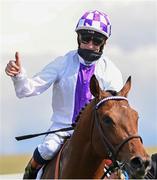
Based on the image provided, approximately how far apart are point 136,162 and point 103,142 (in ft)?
1.44

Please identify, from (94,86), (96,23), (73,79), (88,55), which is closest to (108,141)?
(94,86)

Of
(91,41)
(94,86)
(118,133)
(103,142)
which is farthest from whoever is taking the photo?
(91,41)

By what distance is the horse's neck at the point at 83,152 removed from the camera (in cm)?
455

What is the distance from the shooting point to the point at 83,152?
4.59 m

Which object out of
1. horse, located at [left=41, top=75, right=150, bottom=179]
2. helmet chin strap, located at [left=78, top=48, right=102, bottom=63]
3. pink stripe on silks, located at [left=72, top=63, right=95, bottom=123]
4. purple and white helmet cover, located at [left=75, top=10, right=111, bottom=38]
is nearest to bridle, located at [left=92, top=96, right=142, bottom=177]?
horse, located at [left=41, top=75, right=150, bottom=179]

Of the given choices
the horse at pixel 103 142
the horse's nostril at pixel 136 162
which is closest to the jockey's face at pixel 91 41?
the horse at pixel 103 142

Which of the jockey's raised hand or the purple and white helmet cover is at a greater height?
the purple and white helmet cover

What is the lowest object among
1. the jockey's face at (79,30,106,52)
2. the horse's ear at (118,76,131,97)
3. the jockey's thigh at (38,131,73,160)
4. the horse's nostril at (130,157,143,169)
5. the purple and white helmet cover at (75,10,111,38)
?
the jockey's thigh at (38,131,73,160)

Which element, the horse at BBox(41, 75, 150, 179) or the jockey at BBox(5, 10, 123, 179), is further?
the jockey at BBox(5, 10, 123, 179)

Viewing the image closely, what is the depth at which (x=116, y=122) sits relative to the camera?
4.18 m

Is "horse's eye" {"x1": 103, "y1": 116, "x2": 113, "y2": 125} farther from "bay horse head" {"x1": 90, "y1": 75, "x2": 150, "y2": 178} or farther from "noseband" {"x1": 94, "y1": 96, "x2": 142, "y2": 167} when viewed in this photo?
"noseband" {"x1": 94, "y1": 96, "x2": 142, "y2": 167}

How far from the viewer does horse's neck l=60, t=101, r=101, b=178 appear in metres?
4.55

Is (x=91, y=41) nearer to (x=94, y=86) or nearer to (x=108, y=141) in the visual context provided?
(x=94, y=86)

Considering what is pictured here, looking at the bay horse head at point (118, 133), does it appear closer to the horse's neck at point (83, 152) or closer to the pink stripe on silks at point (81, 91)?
the horse's neck at point (83, 152)
